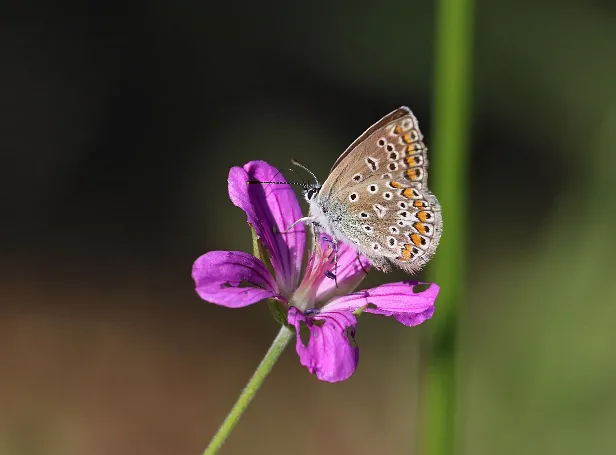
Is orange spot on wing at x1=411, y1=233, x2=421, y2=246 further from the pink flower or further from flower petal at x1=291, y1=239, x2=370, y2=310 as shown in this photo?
flower petal at x1=291, y1=239, x2=370, y2=310

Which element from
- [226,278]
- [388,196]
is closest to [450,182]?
[388,196]

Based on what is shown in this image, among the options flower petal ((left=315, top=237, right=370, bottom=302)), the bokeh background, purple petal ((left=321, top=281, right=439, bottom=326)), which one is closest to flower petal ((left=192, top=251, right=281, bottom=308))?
purple petal ((left=321, top=281, right=439, bottom=326))

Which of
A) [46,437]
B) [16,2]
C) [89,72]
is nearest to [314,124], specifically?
[89,72]

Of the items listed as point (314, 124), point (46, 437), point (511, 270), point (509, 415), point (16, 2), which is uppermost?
point (16, 2)

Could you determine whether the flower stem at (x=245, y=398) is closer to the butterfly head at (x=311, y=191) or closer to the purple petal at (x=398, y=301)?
the purple petal at (x=398, y=301)

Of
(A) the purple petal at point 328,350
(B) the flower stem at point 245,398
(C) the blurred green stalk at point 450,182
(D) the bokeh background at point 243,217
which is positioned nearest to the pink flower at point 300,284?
(A) the purple petal at point 328,350

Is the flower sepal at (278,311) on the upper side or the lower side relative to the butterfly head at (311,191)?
lower

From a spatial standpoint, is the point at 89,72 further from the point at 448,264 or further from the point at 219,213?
A: the point at 448,264
